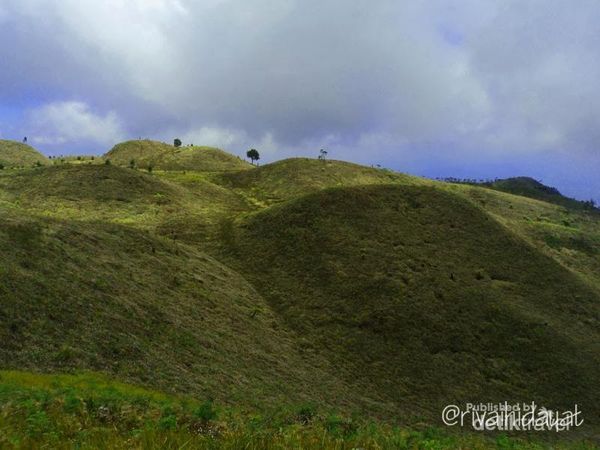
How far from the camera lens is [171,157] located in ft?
412

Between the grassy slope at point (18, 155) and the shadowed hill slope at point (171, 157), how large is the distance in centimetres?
1694

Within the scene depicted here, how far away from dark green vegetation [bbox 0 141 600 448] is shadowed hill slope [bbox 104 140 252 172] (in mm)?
39879

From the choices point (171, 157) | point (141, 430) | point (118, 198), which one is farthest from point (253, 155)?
point (141, 430)

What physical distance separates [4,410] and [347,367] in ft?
104

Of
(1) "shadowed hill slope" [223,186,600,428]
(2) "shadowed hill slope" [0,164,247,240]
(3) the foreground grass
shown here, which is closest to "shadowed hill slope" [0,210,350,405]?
(1) "shadowed hill slope" [223,186,600,428]

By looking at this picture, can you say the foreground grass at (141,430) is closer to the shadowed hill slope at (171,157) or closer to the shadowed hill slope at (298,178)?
the shadowed hill slope at (298,178)

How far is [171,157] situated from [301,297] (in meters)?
86.1

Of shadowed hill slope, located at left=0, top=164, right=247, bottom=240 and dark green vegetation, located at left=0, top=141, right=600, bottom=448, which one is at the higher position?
shadowed hill slope, located at left=0, top=164, right=247, bottom=240

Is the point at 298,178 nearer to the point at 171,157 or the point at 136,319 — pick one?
the point at 171,157

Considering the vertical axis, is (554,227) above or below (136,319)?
above

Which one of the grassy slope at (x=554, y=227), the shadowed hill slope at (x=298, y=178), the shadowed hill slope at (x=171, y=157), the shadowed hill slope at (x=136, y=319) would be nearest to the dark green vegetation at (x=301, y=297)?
the shadowed hill slope at (x=136, y=319)

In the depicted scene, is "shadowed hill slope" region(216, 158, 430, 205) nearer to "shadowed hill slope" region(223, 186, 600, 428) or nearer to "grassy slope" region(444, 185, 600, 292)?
"shadowed hill slope" region(223, 186, 600, 428)

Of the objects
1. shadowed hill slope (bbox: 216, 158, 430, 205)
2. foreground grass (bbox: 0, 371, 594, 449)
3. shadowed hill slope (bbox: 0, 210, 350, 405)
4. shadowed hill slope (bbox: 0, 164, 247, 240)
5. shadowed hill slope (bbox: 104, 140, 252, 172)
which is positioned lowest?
foreground grass (bbox: 0, 371, 594, 449)

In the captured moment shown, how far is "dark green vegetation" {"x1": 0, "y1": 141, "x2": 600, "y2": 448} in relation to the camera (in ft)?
96.0
